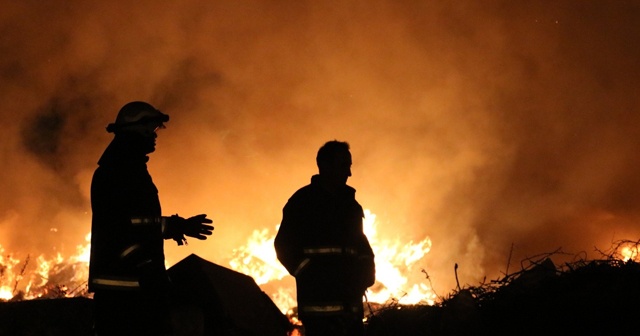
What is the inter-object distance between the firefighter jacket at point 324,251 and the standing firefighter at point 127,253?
0.94 metres

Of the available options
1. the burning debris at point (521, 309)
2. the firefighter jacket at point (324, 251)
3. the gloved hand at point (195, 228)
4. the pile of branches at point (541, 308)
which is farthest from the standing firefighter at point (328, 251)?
the pile of branches at point (541, 308)

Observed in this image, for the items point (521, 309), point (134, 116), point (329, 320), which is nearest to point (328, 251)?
point (329, 320)

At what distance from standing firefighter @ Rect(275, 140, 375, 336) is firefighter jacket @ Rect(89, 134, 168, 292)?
991 mm

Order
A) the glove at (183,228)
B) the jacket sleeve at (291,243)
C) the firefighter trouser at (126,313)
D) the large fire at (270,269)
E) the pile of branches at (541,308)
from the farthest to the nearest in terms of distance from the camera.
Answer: the large fire at (270,269)
the pile of branches at (541,308)
the jacket sleeve at (291,243)
the glove at (183,228)
the firefighter trouser at (126,313)

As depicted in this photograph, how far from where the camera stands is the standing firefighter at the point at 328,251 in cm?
417

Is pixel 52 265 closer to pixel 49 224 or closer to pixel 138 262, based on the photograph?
pixel 49 224

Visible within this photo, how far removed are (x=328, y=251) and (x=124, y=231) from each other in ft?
4.67

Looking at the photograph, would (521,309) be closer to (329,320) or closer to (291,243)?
(329,320)

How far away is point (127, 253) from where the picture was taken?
3643 millimetres

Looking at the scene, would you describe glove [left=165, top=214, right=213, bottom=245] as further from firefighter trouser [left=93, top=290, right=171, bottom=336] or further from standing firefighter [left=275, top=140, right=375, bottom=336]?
standing firefighter [left=275, top=140, right=375, bottom=336]

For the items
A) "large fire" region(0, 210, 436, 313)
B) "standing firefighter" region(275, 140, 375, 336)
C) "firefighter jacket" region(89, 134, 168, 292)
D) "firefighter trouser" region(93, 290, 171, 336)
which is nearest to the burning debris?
"standing firefighter" region(275, 140, 375, 336)

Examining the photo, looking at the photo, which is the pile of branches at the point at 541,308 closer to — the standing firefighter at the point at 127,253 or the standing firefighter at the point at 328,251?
the standing firefighter at the point at 328,251

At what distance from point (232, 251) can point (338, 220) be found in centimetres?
2256

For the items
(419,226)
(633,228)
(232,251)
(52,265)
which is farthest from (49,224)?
(633,228)
